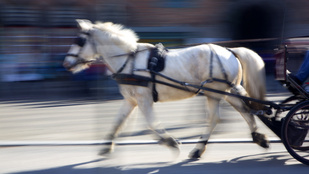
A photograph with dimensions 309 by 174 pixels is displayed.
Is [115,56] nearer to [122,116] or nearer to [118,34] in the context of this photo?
[118,34]

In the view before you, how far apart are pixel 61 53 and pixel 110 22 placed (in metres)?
8.49

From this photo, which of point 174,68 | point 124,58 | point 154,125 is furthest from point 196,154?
point 124,58

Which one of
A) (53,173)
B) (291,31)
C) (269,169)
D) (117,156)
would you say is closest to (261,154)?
(269,169)

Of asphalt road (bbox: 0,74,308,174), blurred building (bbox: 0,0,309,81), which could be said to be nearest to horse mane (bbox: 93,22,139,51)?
asphalt road (bbox: 0,74,308,174)

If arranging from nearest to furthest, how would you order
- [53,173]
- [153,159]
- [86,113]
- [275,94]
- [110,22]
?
[53,173], [153,159], [110,22], [86,113], [275,94]

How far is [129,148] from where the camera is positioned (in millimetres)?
5141

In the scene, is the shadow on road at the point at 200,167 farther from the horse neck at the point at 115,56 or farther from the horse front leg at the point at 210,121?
the horse neck at the point at 115,56

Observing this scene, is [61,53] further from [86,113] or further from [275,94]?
[275,94]

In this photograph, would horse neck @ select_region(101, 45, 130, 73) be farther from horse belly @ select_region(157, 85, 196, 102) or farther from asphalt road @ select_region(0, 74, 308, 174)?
asphalt road @ select_region(0, 74, 308, 174)

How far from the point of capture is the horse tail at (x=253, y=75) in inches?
192

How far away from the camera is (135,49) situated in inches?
189

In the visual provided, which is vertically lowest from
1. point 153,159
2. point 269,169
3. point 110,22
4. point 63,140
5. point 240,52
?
point 269,169

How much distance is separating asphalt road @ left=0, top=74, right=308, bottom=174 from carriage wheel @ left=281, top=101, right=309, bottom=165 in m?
0.19

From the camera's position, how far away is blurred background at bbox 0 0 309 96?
12.7 meters
